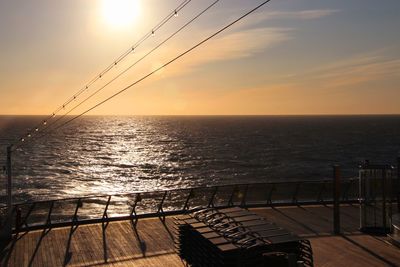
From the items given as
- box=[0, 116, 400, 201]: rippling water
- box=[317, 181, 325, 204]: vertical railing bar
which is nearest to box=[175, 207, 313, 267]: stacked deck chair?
box=[317, 181, 325, 204]: vertical railing bar

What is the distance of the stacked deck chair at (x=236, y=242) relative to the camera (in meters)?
11.0

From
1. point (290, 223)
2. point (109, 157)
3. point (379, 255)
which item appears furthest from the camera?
point (109, 157)

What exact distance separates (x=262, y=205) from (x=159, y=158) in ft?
265

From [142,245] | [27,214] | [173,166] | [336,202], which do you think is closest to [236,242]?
[142,245]

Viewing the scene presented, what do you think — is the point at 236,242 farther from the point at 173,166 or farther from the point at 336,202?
the point at 173,166

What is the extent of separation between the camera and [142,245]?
15.8 meters

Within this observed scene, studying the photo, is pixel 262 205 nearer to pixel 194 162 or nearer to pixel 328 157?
pixel 194 162

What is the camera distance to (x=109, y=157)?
10569 centimetres

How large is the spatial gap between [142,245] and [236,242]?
5381mm

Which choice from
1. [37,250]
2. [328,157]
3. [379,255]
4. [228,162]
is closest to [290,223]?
[379,255]

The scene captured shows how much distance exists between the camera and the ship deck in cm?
1427

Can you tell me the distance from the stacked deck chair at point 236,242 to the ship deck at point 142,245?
5.26 ft

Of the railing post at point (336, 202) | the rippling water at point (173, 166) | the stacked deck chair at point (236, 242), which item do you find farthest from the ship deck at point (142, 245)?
the rippling water at point (173, 166)

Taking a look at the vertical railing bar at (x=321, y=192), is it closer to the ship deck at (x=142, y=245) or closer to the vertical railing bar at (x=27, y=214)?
the ship deck at (x=142, y=245)
